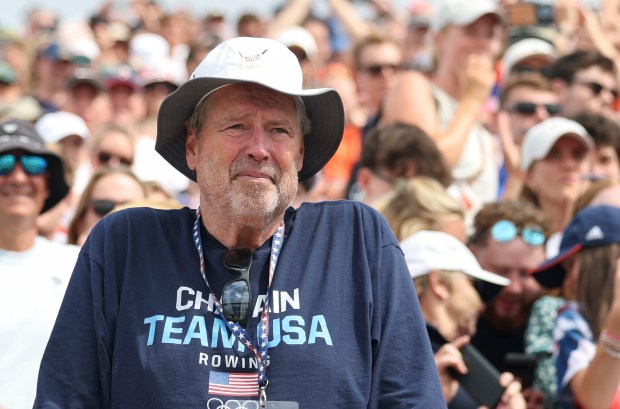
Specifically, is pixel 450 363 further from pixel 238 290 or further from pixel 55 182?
pixel 55 182

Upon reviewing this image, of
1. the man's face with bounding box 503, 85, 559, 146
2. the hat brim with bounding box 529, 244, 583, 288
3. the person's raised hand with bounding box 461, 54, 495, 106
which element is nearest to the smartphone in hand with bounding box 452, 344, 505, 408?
the hat brim with bounding box 529, 244, 583, 288

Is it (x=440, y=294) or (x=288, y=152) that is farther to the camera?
(x=440, y=294)

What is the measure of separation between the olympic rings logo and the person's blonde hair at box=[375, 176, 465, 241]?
98.1 inches

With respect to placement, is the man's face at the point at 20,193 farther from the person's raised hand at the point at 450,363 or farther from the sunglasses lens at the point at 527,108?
the sunglasses lens at the point at 527,108

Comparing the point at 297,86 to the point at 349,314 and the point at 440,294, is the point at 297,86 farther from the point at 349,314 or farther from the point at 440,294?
the point at 440,294

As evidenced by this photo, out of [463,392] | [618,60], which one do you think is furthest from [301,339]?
[618,60]

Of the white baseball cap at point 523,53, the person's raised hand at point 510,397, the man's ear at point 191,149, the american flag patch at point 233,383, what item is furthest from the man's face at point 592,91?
the american flag patch at point 233,383

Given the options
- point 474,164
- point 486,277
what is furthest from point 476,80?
point 486,277

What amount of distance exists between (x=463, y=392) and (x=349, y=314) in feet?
5.55

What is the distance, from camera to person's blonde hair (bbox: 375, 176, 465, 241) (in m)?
5.67

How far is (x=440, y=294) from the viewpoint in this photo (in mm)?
5125

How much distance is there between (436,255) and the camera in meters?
5.18

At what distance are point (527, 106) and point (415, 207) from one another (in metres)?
2.98

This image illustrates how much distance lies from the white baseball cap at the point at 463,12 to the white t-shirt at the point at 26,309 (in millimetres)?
3178
